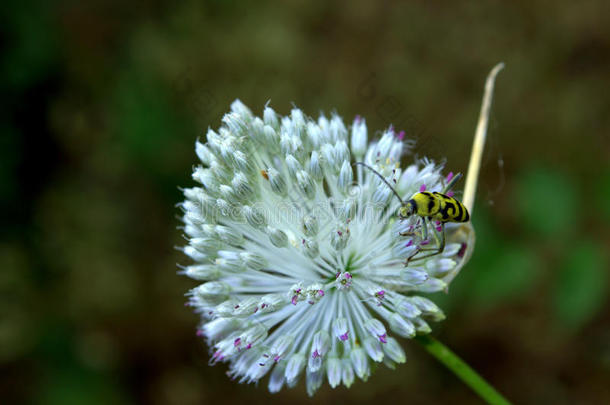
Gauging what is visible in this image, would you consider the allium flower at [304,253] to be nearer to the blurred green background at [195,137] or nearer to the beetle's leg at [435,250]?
the beetle's leg at [435,250]

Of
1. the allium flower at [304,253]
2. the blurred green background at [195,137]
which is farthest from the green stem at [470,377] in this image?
the blurred green background at [195,137]

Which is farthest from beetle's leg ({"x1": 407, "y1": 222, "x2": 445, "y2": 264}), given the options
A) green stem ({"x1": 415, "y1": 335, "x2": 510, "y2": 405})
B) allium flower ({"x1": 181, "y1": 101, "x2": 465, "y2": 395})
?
green stem ({"x1": 415, "y1": 335, "x2": 510, "y2": 405})

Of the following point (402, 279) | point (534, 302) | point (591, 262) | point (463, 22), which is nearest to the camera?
point (402, 279)

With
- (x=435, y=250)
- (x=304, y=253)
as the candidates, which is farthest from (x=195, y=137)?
(x=435, y=250)

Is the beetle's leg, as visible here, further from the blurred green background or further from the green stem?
the blurred green background

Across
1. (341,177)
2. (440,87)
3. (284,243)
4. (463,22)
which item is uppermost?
(463,22)

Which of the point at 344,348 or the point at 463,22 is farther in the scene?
the point at 463,22

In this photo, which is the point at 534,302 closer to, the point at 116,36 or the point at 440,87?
the point at 440,87

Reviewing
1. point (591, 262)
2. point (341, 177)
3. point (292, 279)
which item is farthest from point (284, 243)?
point (591, 262)
